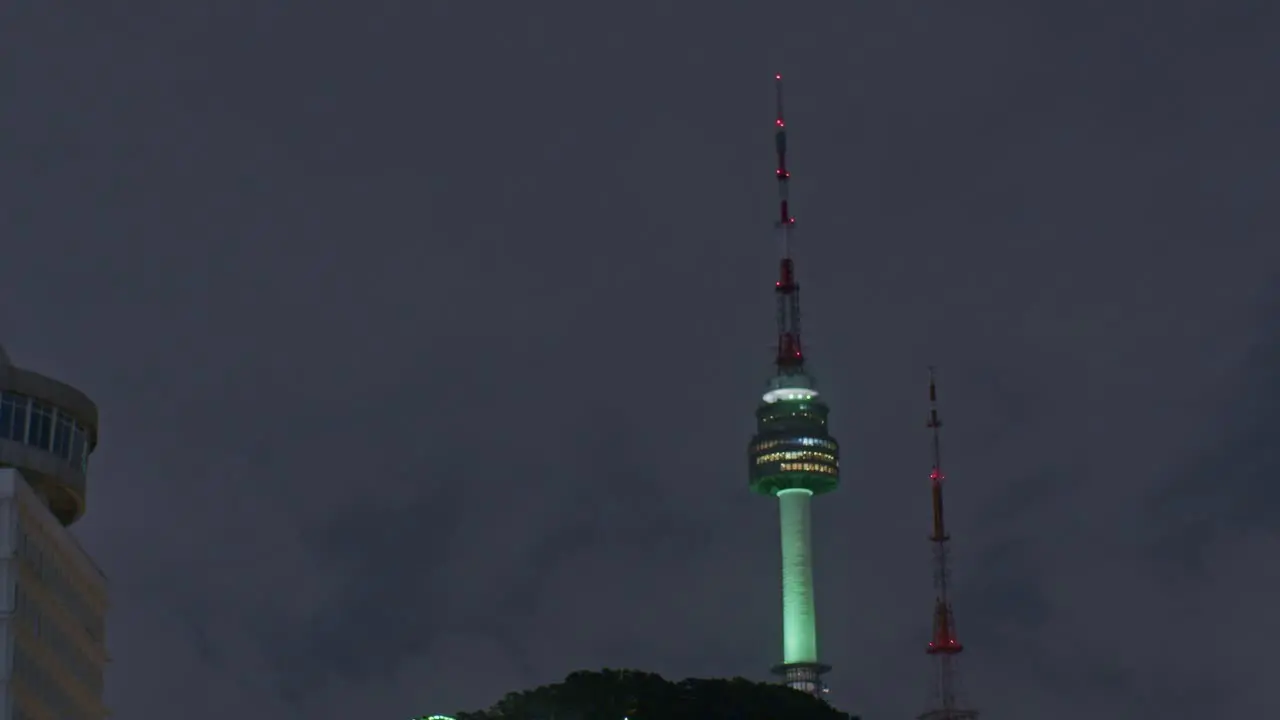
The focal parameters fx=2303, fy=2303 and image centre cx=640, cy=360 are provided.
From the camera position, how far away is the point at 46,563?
126 m

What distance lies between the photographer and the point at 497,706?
144875 millimetres

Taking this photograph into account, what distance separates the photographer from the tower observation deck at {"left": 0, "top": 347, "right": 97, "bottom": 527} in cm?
12794

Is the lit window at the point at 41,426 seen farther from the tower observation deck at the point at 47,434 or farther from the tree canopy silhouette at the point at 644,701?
the tree canopy silhouette at the point at 644,701

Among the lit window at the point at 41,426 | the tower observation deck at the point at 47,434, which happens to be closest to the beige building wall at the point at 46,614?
the tower observation deck at the point at 47,434

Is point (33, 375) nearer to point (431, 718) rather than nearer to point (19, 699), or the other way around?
point (19, 699)

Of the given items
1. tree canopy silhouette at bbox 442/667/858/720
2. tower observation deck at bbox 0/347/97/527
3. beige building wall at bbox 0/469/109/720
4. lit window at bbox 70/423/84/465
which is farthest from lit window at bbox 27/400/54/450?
tree canopy silhouette at bbox 442/667/858/720

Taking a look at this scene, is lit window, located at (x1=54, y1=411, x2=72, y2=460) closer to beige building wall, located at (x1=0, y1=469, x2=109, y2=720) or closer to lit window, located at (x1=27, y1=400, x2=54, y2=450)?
lit window, located at (x1=27, y1=400, x2=54, y2=450)

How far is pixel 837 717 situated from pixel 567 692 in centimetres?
1765

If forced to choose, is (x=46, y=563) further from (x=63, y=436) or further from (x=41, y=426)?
(x=63, y=436)

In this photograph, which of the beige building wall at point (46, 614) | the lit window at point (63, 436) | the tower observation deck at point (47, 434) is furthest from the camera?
the lit window at point (63, 436)

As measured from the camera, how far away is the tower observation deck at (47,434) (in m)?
128

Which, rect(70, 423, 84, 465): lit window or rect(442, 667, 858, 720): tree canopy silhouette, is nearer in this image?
rect(70, 423, 84, 465): lit window

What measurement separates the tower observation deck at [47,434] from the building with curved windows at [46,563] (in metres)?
0.06

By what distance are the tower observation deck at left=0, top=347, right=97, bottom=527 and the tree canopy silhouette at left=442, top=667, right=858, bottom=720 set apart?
93.7 feet
